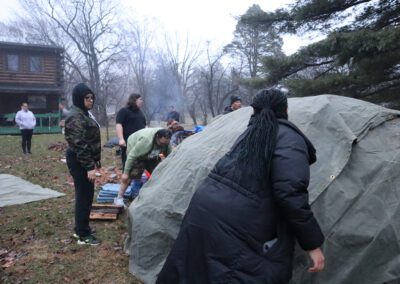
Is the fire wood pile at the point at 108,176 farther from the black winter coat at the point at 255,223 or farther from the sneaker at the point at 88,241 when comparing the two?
the black winter coat at the point at 255,223

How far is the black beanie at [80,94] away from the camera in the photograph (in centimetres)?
376

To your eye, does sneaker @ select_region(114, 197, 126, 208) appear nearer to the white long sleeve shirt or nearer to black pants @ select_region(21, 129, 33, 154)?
the white long sleeve shirt

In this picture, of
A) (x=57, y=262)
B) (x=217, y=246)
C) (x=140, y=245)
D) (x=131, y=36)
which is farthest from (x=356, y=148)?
(x=131, y=36)

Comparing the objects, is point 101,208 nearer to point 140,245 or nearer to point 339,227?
point 140,245

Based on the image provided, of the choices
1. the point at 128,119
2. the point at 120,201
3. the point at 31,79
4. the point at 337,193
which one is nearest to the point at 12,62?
the point at 31,79

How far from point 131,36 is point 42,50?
1852 cm

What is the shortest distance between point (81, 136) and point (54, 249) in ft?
4.77

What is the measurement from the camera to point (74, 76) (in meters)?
42.3

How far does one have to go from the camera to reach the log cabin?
2183 centimetres

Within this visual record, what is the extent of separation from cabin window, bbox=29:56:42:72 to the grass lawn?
1908 centimetres

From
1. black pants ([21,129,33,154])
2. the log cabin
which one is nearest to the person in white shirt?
black pants ([21,129,33,154])

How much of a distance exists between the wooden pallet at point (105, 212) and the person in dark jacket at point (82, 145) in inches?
35.9

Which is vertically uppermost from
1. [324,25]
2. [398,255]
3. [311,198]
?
[324,25]

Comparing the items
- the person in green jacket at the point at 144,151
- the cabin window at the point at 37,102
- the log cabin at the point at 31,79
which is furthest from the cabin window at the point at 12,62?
the person in green jacket at the point at 144,151
